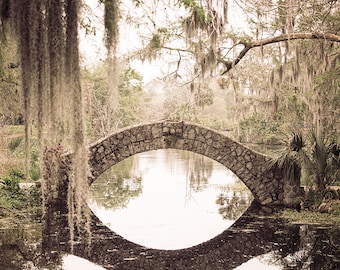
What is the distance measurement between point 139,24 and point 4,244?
4254 mm

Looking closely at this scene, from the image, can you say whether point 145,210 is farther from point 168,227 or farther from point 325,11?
point 325,11

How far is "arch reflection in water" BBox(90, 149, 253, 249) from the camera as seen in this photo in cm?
970

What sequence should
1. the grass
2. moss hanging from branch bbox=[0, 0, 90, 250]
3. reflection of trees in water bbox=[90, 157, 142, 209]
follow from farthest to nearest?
1. reflection of trees in water bbox=[90, 157, 142, 209]
2. the grass
3. moss hanging from branch bbox=[0, 0, 90, 250]

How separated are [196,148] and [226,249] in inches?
159

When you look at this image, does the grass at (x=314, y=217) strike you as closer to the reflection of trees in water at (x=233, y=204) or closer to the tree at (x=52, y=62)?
the reflection of trees in water at (x=233, y=204)

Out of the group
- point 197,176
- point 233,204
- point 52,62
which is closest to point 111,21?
point 52,62

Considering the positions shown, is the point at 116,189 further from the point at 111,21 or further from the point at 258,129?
the point at 258,129

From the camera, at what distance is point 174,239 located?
9.22 meters

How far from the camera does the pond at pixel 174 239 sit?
7.75m

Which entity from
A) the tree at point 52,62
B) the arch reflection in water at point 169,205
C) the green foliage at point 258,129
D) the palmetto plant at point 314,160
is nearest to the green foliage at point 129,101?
the green foliage at point 258,129

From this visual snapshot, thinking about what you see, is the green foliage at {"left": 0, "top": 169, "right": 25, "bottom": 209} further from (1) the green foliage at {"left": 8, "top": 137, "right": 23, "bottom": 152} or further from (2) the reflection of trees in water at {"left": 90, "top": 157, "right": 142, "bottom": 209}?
(1) the green foliage at {"left": 8, "top": 137, "right": 23, "bottom": 152}

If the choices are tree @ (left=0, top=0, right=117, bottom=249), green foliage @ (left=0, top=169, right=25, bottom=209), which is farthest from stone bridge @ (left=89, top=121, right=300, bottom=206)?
tree @ (left=0, top=0, right=117, bottom=249)

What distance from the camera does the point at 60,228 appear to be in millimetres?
9906

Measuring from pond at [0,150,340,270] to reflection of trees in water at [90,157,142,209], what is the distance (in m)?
0.08
